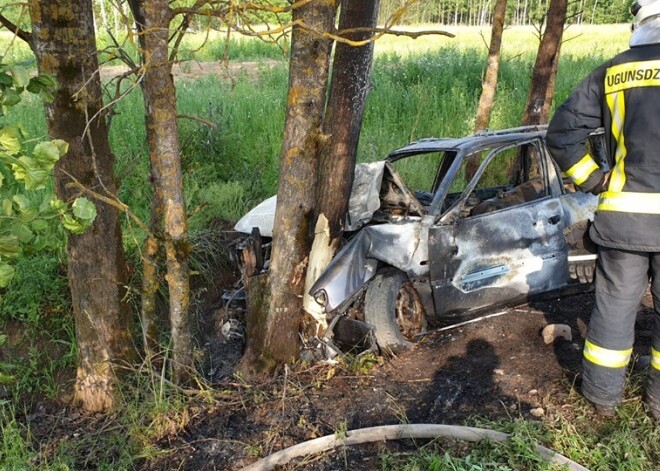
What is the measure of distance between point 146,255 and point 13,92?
1.94 metres

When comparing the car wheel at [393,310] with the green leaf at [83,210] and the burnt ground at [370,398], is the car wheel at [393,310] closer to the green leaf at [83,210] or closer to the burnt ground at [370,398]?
the burnt ground at [370,398]

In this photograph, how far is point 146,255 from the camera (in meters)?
3.80

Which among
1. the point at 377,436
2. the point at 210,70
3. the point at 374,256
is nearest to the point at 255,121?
the point at 374,256

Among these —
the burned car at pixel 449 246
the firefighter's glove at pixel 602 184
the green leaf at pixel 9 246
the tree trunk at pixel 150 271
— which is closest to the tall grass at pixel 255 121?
the tree trunk at pixel 150 271

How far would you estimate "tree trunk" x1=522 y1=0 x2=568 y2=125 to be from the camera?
307 inches

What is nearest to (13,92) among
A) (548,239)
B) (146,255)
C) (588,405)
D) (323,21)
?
(146,255)

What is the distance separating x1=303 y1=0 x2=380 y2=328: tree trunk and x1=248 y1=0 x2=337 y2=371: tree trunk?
34cm

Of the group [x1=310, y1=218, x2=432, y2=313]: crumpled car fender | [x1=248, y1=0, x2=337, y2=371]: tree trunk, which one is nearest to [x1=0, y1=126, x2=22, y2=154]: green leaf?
[x1=248, y1=0, x2=337, y2=371]: tree trunk

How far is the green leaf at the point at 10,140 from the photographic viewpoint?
1.91 metres

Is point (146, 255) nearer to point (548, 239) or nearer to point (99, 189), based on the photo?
point (99, 189)

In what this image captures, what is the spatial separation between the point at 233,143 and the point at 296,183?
4.75 meters

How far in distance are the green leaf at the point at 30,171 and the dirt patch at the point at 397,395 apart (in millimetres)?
1973

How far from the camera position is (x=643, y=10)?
3082 millimetres

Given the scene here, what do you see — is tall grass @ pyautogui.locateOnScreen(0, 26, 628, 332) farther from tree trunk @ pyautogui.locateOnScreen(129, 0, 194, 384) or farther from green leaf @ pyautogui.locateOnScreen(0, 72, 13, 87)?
green leaf @ pyautogui.locateOnScreen(0, 72, 13, 87)
